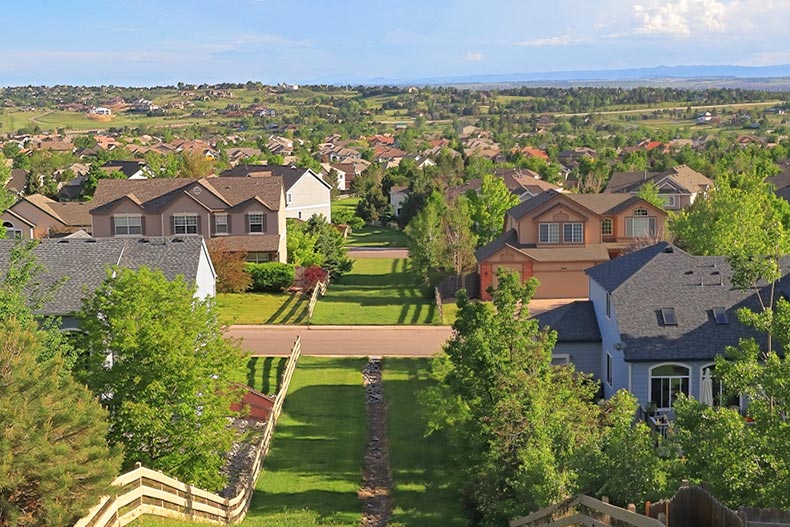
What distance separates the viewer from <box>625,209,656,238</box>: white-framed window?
212 feet

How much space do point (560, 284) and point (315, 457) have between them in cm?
3214

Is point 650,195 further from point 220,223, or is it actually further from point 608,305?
point 608,305

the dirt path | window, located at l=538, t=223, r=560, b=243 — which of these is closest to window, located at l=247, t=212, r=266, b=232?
window, located at l=538, t=223, r=560, b=243

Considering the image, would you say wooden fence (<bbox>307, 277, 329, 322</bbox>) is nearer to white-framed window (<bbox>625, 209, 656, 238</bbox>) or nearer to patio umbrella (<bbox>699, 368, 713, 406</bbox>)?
white-framed window (<bbox>625, 209, 656, 238</bbox>)

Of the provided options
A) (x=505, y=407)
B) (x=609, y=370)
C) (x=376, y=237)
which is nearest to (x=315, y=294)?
(x=609, y=370)

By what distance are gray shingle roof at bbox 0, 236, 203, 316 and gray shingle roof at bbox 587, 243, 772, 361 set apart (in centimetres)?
1510

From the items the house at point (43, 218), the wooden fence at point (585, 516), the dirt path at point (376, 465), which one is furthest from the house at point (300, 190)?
the wooden fence at point (585, 516)

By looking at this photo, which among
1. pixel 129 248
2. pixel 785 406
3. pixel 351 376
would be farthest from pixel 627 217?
pixel 785 406

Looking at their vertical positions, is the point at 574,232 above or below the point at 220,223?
→ below

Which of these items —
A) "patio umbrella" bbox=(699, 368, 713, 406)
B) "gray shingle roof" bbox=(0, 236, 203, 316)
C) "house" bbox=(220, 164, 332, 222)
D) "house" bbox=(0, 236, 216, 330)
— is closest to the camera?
"patio umbrella" bbox=(699, 368, 713, 406)

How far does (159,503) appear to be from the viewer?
21.0 meters

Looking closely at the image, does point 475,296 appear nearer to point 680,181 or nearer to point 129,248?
point 129,248

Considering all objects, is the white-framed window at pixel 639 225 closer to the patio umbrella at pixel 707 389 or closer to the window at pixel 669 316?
the window at pixel 669 316

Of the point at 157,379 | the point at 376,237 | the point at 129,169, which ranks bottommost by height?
the point at 376,237
